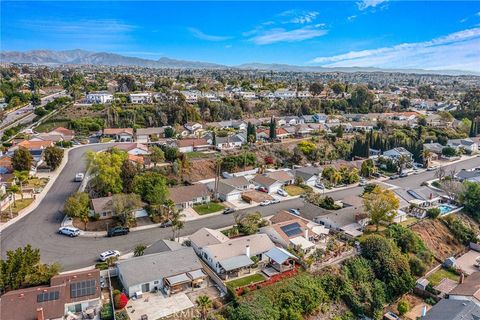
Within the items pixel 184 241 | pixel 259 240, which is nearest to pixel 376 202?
pixel 259 240

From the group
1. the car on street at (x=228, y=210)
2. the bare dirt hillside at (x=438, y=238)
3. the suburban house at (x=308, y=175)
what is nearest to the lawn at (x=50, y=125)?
the car on street at (x=228, y=210)

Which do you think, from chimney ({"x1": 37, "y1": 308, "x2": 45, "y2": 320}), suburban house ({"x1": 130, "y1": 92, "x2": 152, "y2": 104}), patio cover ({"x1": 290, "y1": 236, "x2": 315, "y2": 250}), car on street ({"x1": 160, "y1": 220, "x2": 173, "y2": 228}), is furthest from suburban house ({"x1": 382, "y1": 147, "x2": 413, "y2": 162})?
chimney ({"x1": 37, "y1": 308, "x2": 45, "y2": 320})

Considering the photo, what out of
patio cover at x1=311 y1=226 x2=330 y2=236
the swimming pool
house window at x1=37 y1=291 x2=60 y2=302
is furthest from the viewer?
the swimming pool

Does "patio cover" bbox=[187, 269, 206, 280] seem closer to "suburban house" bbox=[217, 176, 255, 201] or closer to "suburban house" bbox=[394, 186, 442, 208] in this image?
"suburban house" bbox=[217, 176, 255, 201]

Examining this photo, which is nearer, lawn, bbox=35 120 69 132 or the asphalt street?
the asphalt street

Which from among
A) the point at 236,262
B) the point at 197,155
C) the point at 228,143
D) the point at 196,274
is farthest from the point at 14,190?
the point at 228,143

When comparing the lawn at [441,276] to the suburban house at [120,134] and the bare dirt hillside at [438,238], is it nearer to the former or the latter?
the bare dirt hillside at [438,238]

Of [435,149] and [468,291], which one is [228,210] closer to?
[468,291]
